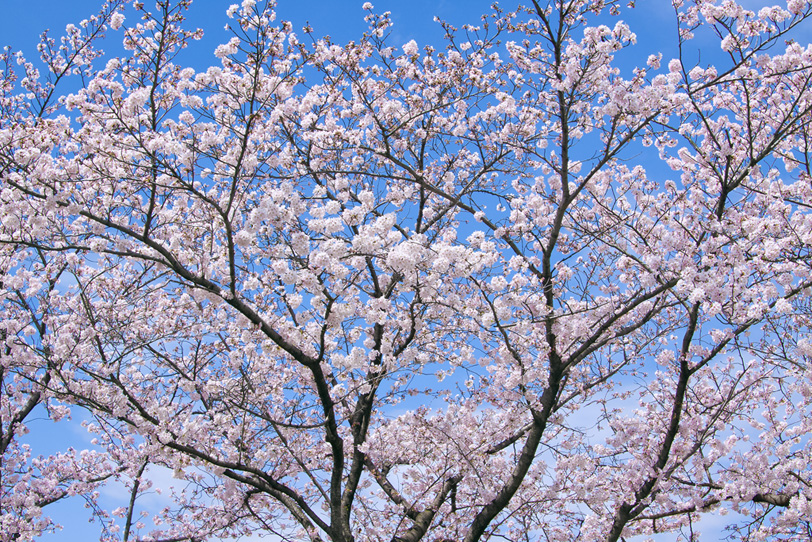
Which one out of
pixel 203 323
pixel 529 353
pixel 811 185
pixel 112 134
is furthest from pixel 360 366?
pixel 811 185

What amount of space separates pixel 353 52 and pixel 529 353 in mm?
5026

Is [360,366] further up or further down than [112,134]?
further down

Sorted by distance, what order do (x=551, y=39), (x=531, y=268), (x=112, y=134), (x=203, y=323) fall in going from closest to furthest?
(x=112, y=134) → (x=551, y=39) → (x=531, y=268) → (x=203, y=323)

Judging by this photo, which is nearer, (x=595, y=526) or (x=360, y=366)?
(x=360, y=366)

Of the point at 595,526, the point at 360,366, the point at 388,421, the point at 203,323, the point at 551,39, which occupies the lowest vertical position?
the point at 595,526

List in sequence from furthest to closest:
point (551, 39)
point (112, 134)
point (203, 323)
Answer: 1. point (203, 323)
2. point (551, 39)
3. point (112, 134)

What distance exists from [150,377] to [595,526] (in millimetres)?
7781

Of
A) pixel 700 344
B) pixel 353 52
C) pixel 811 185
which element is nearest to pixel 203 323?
pixel 353 52

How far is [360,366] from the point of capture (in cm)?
744

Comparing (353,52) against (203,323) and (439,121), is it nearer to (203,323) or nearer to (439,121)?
(439,121)

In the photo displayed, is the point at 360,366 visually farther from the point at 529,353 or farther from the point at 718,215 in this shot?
the point at 718,215

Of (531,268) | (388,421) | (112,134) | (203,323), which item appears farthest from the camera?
(388,421)

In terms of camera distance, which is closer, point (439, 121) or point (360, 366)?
point (360, 366)

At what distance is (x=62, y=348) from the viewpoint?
27.7 feet
